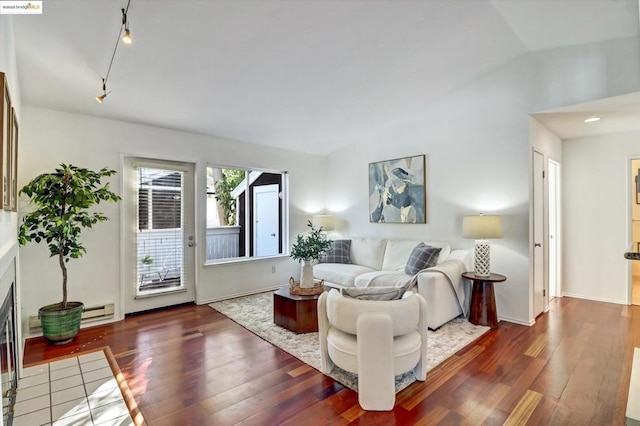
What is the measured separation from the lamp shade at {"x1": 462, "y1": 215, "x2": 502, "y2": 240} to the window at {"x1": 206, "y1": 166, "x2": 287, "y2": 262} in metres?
3.10

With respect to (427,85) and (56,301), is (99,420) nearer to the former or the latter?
(56,301)

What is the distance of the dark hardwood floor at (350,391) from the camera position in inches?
82.7

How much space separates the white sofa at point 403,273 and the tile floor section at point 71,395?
2.82 metres

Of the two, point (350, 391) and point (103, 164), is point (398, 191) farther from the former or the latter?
point (103, 164)

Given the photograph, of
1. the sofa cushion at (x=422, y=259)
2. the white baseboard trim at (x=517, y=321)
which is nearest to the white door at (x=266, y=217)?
the sofa cushion at (x=422, y=259)

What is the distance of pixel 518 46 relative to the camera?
139 inches

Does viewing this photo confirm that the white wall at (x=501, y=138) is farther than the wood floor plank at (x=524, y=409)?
Yes

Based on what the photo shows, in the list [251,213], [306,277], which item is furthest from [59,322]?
[251,213]

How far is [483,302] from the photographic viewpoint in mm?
3730

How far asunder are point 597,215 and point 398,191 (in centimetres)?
284

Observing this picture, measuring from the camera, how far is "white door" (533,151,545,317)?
3906 millimetres

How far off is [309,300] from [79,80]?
3148mm

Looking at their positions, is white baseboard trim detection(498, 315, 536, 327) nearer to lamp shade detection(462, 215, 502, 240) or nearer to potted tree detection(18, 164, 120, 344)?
lamp shade detection(462, 215, 502, 240)

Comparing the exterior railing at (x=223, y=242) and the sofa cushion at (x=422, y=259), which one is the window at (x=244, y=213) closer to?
the exterior railing at (x=223, y=242)
